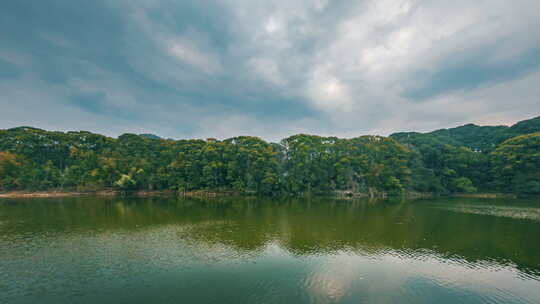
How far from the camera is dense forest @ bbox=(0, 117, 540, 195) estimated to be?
6600cm

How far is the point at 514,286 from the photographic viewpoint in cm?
1477

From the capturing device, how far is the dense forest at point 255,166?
6600cm

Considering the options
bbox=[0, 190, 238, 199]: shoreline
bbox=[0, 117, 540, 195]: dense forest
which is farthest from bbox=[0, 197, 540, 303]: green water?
bbox=[0, 117, 540, 195]: dense forest

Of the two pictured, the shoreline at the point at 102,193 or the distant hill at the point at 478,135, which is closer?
the shoreline at the point at 102,193

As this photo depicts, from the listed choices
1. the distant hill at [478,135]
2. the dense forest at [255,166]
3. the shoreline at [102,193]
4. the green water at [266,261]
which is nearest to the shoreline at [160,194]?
the shoreline at [102,193]

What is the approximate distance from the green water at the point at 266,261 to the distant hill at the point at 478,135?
69290 millimetres

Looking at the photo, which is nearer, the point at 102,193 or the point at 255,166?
the point at 102,193

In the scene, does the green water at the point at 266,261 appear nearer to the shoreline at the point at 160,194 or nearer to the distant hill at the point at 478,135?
the shoreline at the point at 160,194

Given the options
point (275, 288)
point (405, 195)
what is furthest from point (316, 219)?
point (405, 195)

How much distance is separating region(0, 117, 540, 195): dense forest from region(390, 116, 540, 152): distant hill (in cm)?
511

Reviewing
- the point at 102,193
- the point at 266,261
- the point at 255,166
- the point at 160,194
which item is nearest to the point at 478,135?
the point at 255,166

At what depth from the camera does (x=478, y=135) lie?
102438mm

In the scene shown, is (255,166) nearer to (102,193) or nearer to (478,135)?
(102,193)

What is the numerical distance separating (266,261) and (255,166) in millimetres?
52810
